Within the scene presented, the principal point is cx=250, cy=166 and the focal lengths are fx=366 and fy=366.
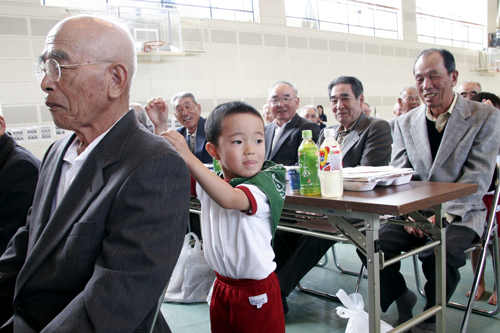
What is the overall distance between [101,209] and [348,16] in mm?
10477

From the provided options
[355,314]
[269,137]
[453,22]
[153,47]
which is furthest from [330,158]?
[453,22]

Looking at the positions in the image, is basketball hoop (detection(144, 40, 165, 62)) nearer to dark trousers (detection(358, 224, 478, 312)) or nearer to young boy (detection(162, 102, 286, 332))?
dark trousers (detection(358, 224, 478, 312))

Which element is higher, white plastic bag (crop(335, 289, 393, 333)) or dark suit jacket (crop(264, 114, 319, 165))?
dark suit jacket (crop(264, 114, 319, 165))

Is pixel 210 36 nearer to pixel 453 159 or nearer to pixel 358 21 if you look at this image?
Result: pixel 358 21

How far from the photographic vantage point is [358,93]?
2840 millimetres

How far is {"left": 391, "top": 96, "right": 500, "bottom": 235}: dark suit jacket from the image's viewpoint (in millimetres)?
1981

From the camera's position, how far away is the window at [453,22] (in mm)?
11339

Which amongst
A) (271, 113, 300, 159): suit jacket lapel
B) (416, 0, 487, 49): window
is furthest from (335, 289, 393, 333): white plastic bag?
(416, 0, 487, 49): window

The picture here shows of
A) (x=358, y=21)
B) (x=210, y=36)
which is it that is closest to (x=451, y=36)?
(x=358, y=21)

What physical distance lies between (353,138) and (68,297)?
2.21m

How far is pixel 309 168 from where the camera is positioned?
163 cm

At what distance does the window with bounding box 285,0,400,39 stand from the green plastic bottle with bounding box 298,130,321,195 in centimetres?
815

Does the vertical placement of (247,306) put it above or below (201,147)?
below

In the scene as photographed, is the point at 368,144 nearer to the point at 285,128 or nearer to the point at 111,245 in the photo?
the point at 285,128
